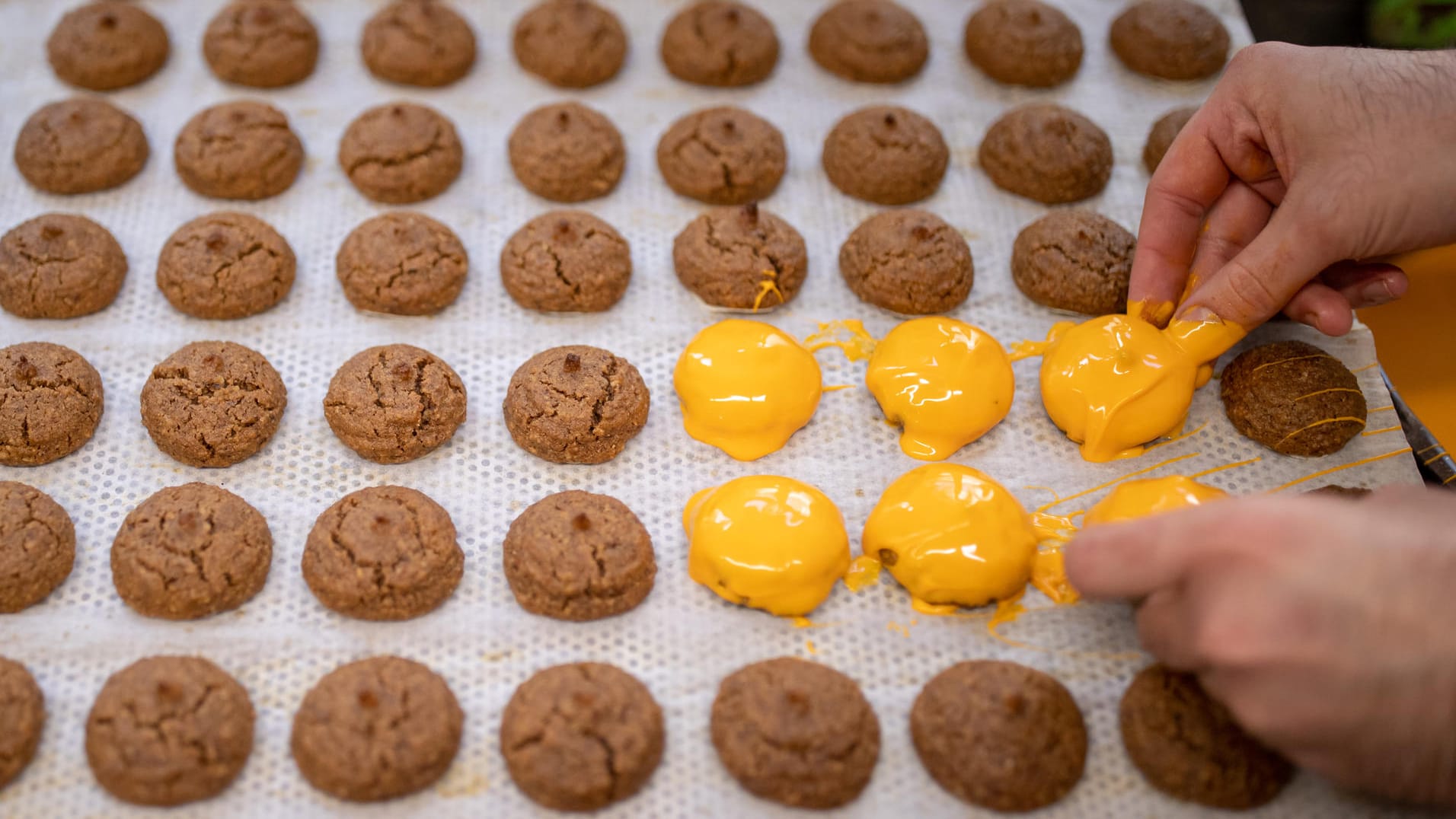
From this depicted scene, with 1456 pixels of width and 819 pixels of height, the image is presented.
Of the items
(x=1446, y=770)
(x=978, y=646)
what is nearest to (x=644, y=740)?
(x=978, y=646)

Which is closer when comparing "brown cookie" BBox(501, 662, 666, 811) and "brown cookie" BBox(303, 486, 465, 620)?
"brown cookie" BBox(501, 662, 666, 811)

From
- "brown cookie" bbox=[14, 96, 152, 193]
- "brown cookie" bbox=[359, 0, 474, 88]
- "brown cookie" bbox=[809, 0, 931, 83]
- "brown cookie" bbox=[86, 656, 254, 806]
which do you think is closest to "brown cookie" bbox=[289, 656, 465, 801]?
"brown cookie" bbox=[86, 656, 254, 806]

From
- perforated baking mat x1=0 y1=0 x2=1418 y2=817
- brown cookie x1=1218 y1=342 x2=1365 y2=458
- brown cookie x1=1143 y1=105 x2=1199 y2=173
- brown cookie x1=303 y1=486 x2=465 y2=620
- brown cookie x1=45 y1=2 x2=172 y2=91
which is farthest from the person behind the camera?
brown cookie x1=45 y1=2 x2=172 y2=91

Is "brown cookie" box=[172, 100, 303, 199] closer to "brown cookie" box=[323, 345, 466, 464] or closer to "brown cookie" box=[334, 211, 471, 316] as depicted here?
"brown cookie" box=[334, 211, 471, 316]

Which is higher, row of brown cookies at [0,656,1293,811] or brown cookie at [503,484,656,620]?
brown cookie at [503,484,656,620]

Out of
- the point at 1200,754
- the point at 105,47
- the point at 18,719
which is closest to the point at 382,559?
the point at 18,719

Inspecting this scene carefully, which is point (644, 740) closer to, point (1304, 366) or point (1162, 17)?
point (1304, 366)

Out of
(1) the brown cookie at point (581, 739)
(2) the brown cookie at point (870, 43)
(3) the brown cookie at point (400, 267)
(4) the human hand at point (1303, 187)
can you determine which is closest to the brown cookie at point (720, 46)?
(2) the brown cookie at point (870, 43)
